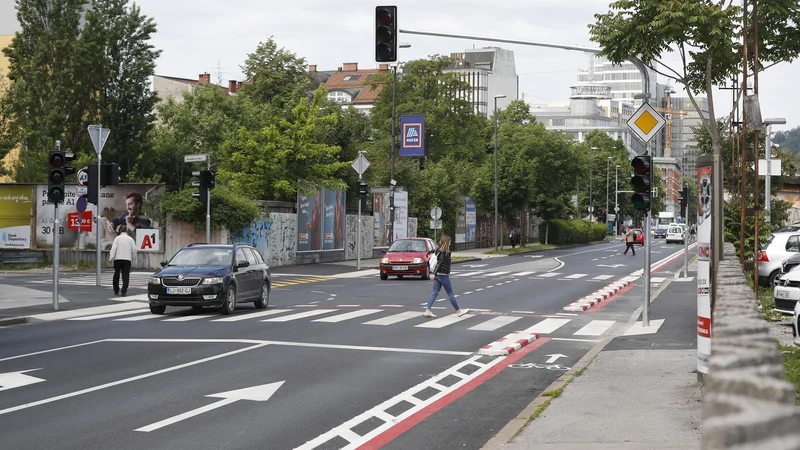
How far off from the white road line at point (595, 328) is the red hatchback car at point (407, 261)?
53.9ft

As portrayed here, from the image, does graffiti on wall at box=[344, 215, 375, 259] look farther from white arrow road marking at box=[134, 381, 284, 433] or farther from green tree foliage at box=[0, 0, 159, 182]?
white arrow road marking at box=[134, 381, 284, 433]

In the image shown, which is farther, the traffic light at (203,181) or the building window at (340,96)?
the building window at (340,96)

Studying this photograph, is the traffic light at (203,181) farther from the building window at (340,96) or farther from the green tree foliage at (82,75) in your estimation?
the building window at (340,96)

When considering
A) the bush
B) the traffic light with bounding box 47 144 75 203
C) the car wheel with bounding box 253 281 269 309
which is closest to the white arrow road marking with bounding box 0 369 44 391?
the traffic light with bounding box 47 144 75 203

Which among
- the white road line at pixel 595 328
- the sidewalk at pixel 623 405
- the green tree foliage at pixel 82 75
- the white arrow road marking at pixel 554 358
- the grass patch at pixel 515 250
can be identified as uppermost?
the green tree foliage at pixel 82 75

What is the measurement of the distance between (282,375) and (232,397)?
1.66m

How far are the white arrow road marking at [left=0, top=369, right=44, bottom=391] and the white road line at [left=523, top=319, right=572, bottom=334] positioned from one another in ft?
30.0

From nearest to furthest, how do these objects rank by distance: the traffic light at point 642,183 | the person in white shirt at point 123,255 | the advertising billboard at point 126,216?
1. the traffic light at point 642,183
2. the person in white shirt at point 123,255
3. the advertising billboard at point 126,216

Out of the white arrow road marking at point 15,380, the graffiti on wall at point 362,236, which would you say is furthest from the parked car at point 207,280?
the graffiti on wall at point 362,236

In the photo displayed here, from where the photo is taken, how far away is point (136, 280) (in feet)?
106

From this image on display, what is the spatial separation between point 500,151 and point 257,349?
6457 centimetres

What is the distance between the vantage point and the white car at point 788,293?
18094 millimetres

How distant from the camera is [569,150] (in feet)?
270

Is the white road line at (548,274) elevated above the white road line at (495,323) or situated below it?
below
